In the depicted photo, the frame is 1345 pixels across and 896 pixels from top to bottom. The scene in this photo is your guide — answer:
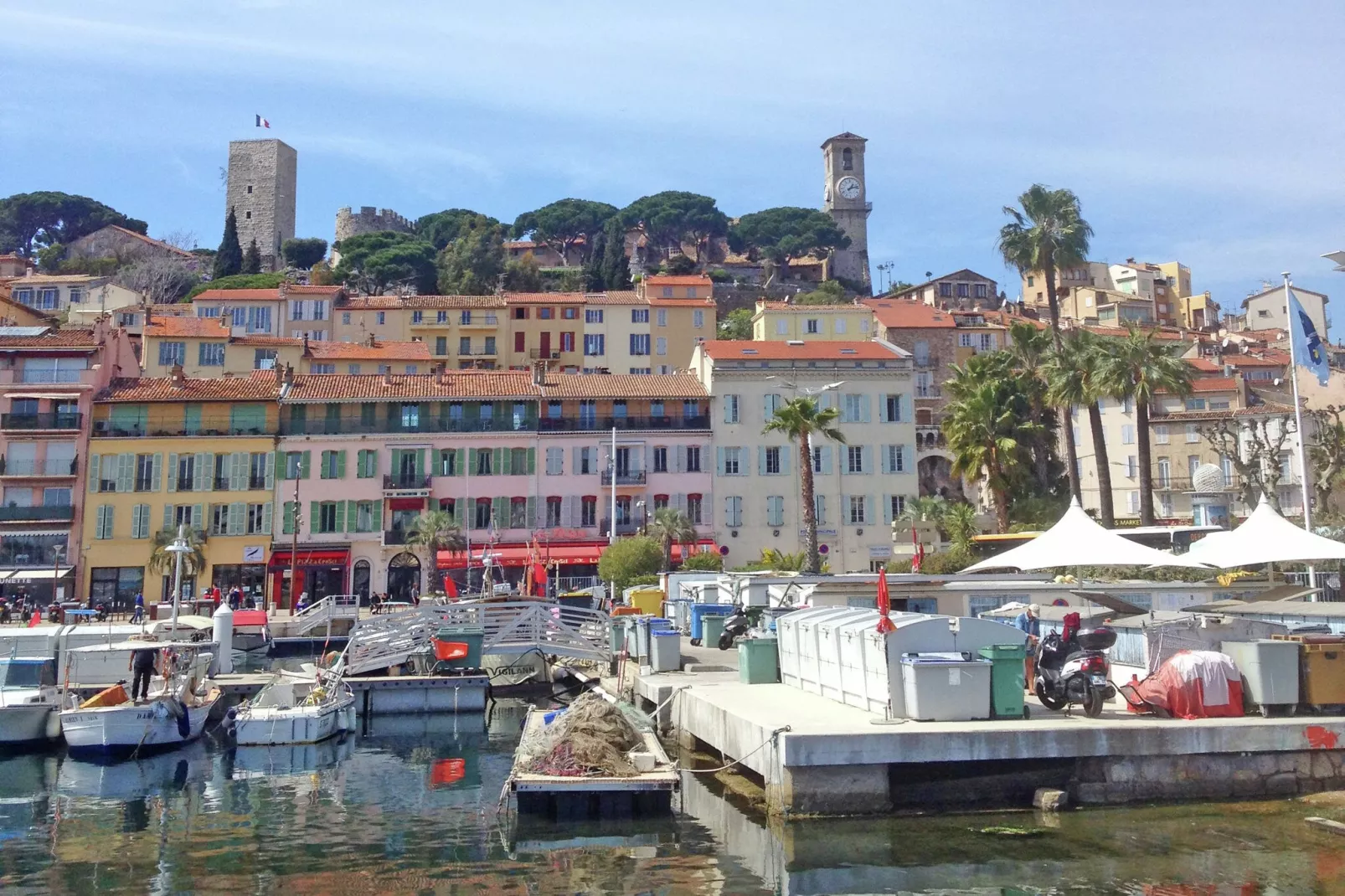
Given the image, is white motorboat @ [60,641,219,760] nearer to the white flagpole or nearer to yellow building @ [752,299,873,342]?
the white flagpole

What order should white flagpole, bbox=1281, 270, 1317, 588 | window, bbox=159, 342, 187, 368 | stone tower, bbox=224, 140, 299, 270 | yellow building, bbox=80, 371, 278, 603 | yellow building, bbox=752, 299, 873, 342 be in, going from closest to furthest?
white flagpole, bbox=1281, 270, 1317, 588 < yellow building, bbox=80, 371, 278, 603 < window, bbox=159, 342, 187, 368 < yellow building, bbox=752, 299, 873, 342 < stone tower, bbox=224, 140, 299, 270

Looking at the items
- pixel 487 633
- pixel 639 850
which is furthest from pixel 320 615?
pixel 639 850

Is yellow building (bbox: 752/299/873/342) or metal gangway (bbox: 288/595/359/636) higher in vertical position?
yellow building (bbox: 752/299/873/342)

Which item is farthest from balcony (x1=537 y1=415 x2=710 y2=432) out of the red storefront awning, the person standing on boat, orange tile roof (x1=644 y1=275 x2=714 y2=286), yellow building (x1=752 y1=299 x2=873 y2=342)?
the person standing on boat

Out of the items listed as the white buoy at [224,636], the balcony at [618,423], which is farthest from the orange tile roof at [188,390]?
the white buoy at [224,636]

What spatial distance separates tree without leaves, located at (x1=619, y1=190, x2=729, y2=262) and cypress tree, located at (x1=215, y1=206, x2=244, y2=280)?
138 feet

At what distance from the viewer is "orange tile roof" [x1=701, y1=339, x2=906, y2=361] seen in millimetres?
60344

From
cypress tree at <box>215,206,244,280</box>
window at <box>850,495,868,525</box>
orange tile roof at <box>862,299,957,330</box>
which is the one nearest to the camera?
window at <box>850,495,868,525</box>

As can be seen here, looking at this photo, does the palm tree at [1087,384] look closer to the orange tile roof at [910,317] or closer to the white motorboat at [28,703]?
the orange tile roof at [910,317]

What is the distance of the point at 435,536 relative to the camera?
180 ft

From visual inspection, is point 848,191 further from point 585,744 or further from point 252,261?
point 585,744

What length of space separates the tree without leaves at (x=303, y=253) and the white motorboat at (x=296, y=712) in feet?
352

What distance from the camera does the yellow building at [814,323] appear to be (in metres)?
81.6

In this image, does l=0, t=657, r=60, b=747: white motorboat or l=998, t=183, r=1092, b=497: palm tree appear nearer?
l=0, t=657, r=60, b=747: white motorboat
